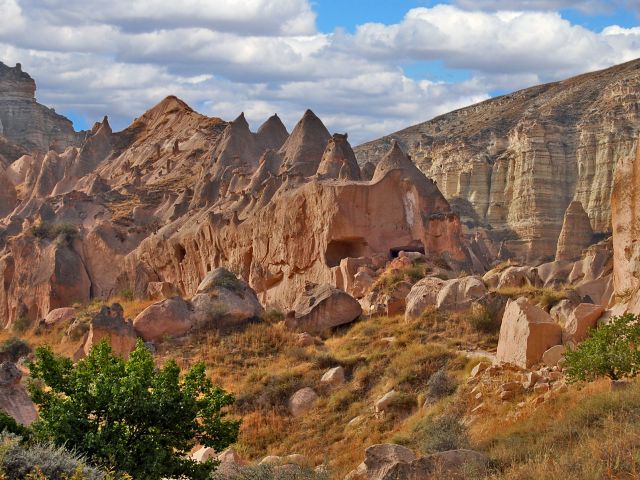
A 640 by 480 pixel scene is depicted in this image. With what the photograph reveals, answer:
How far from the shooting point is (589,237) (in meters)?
61.7

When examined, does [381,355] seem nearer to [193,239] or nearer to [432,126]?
[193,239]

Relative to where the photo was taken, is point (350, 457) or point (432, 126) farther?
point (432, 126)

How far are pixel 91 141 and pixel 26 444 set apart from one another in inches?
1682

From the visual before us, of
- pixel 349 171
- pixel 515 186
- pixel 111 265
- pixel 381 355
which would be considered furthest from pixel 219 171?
pixel 515 186

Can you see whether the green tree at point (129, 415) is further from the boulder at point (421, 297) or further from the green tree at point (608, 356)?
the boulder at point (421, 297)

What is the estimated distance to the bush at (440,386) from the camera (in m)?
15.2

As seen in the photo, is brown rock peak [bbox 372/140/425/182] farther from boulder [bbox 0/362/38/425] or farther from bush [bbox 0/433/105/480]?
bush [bbox 0/433/105/480]

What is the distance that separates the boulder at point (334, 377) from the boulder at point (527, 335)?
263 cm

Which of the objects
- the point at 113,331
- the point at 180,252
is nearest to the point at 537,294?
the point at 113,331

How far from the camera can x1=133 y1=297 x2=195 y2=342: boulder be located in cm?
2089

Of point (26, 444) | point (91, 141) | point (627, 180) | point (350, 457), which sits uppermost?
point (91, 141)

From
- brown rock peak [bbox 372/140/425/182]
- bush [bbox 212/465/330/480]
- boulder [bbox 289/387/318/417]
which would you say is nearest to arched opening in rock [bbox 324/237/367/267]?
brown rock peak [bbox 372/140/425/182]

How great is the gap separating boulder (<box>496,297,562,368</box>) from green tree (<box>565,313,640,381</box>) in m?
1.89

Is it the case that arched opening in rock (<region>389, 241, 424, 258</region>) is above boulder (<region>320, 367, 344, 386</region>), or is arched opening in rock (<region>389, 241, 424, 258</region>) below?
above
